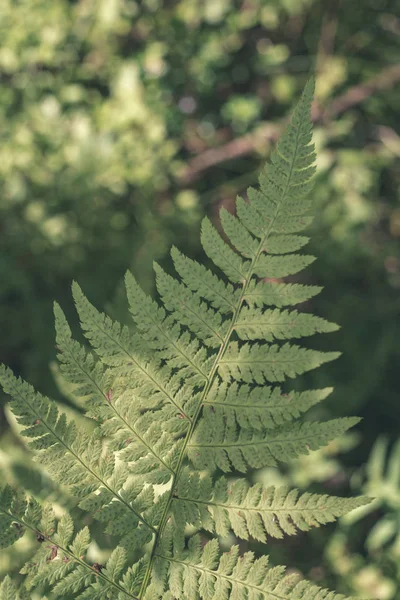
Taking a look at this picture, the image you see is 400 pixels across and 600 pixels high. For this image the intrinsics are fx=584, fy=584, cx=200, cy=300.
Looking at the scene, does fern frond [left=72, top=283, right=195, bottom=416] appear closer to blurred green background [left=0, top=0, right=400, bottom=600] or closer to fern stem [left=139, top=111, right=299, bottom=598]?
fern stem [left=139, top=111, right=299, bottom=598]

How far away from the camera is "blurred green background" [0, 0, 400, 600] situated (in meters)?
2.60

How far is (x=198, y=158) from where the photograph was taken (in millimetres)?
3404

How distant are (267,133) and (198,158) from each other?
1.38 ft

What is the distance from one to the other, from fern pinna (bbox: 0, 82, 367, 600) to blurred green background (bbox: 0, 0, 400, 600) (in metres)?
1.21

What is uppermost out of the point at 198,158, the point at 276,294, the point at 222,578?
the point at 198,158

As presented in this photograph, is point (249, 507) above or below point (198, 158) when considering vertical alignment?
below

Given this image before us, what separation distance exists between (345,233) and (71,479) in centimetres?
237

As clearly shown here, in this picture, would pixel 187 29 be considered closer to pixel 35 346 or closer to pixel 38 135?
pixel 38 135

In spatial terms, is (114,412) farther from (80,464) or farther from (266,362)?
(266,362)

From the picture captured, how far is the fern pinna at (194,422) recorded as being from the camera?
937mm

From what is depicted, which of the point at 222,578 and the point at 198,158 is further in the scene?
the point at 198,158

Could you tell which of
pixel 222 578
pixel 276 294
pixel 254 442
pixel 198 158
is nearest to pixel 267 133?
pixel 198 158

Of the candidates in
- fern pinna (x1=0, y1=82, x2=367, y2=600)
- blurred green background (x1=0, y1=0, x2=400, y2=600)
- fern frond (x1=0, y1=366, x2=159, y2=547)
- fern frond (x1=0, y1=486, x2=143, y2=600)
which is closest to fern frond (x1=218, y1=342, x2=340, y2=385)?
fern pinna (x1=0, y1=82, x2=367, y2=600)

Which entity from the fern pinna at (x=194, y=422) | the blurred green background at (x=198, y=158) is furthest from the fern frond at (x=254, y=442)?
the blurred green background at (x=198, y=158)
